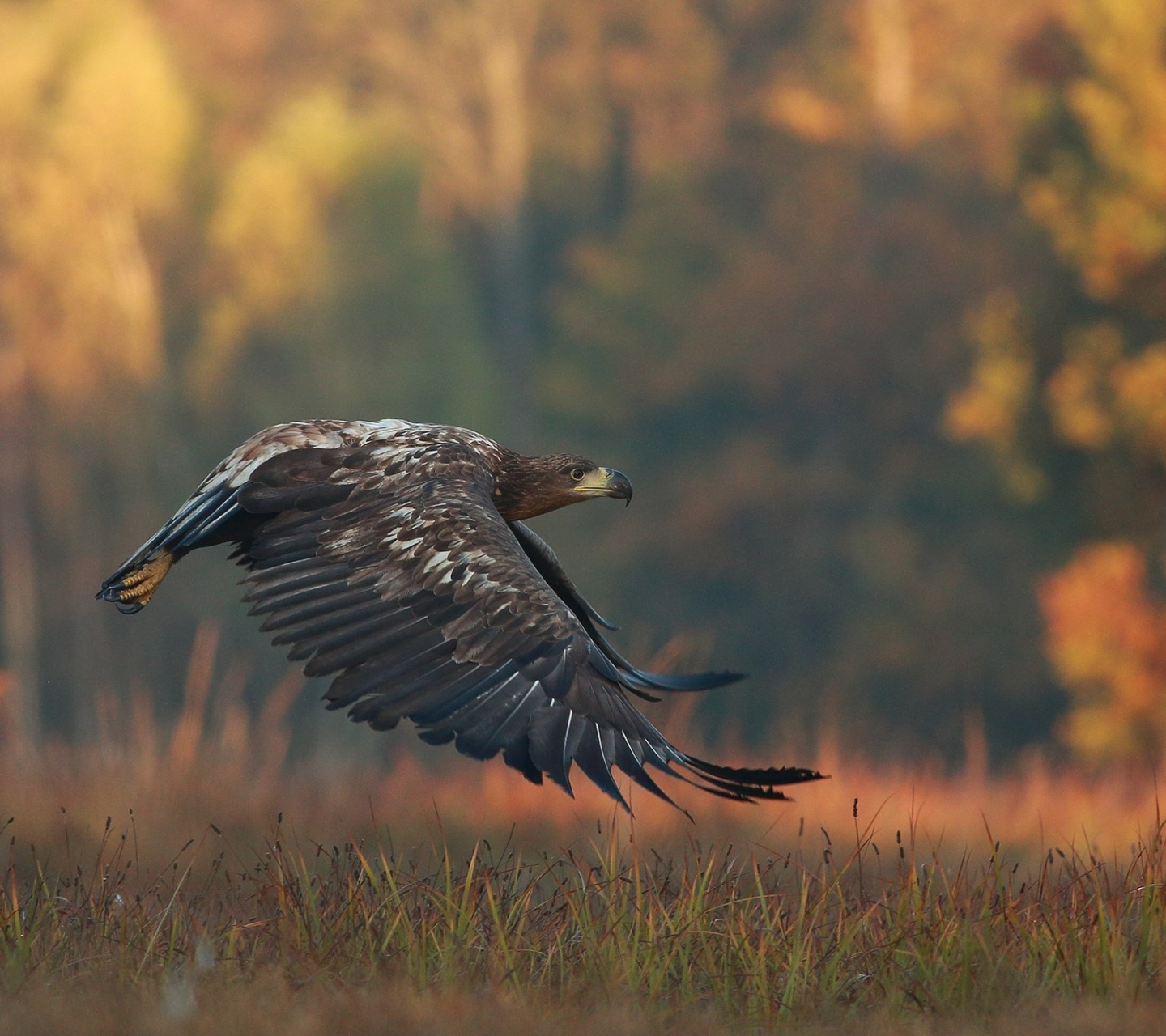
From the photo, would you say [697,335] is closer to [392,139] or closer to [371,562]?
[392,139]

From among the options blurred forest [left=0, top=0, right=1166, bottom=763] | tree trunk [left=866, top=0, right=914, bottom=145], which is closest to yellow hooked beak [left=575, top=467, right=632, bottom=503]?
blurred forest [left=0, top=0, right=1166, bottom=763]

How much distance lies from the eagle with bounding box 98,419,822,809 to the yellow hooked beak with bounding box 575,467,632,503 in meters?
0.49

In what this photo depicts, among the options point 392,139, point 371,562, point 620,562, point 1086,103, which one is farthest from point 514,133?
point 371,562

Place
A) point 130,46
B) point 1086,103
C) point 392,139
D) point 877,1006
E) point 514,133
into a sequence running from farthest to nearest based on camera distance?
point 514,133
point 392,139
point 130,46
point 1086,103
point 877,1006

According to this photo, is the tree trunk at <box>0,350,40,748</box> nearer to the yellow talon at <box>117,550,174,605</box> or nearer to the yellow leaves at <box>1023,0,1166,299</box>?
the yellow leaves at <box>1023,0,1166,299</box>

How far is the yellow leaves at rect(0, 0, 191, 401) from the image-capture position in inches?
1192

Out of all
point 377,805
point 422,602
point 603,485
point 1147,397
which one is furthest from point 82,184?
point 422,602

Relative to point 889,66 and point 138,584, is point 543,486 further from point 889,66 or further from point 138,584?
point 889,66

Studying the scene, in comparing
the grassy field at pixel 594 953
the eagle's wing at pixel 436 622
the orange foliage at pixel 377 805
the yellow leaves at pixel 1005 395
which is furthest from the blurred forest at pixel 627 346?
the grassy field at pixel 594 953

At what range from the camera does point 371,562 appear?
5.44 m

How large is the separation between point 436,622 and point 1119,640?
16.2 meters

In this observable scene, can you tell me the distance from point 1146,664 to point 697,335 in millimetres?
13175

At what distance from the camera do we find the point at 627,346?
109 feet

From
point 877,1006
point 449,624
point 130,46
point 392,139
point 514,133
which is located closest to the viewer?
point 877,1006
